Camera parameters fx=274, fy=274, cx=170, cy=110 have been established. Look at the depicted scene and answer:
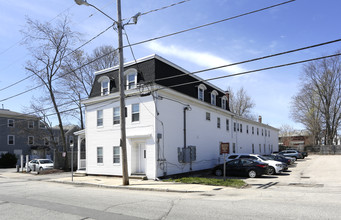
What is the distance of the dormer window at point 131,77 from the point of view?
790 inches

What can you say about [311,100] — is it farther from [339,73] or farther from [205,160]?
[205,160]

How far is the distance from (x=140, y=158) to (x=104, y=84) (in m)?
7.10

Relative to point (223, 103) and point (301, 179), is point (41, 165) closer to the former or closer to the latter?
point (223, 103)

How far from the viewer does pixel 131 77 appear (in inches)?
807

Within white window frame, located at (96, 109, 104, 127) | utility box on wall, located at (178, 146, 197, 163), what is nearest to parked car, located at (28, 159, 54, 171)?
white window frame, located at (96, 109, 104, 127)

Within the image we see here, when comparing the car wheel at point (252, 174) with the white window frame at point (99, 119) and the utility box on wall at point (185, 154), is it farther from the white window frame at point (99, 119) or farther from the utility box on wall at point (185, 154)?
the white window frame at point (99, 119)

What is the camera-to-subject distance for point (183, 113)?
70.8ft

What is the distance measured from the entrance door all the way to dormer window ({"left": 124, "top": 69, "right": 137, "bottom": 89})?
14.2 ft

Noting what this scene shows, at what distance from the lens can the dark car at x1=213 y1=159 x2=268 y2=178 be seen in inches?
757

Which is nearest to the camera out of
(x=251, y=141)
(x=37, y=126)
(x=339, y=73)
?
(x=251, y=141)

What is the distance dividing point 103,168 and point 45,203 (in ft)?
38.1

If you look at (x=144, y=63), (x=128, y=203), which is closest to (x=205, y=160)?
(x=144, y=63)

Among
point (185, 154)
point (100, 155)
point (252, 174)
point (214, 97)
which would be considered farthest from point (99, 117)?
point (252, 174)

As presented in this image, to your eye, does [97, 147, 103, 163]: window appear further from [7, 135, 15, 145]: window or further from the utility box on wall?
[7, 135, 15, 145]: window
